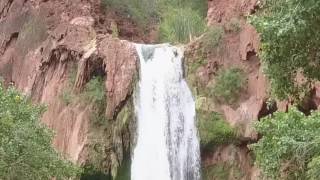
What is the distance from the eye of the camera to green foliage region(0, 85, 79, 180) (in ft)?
52.0

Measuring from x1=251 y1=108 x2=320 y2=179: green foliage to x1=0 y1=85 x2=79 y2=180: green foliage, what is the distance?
22.1ft

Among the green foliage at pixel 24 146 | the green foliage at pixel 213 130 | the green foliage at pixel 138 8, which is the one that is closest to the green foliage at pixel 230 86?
the green foliage at pixel 213 130

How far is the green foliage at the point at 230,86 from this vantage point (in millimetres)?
24547

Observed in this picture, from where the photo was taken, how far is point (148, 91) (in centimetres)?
2609

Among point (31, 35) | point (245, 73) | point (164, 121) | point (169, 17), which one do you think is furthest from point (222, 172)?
point (169, 17)

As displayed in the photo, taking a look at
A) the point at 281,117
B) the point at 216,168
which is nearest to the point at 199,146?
the point at 216,168

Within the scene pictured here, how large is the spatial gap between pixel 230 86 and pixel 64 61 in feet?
28.1

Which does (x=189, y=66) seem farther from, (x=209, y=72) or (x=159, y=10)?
(x=159, y=10)

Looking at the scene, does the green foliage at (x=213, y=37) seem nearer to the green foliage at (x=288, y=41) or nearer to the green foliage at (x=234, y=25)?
the green foliage at (x=234, y=25)

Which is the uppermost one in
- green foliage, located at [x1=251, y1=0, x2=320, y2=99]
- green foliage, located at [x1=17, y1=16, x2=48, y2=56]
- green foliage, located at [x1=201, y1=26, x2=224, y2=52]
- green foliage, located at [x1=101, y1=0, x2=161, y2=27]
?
green foliage, located at [x1=101, y1=0, x2=161, y2=27]

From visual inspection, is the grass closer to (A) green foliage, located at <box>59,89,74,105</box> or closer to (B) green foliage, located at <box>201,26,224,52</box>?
(B) green foliage, located at <box>201,26,224,52</box>

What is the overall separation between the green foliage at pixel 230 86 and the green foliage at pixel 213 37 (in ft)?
5.97

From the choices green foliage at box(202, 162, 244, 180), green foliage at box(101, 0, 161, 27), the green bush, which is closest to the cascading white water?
green foliage at box(202, 162, 244, 180)

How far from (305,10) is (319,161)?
9.27 ft
